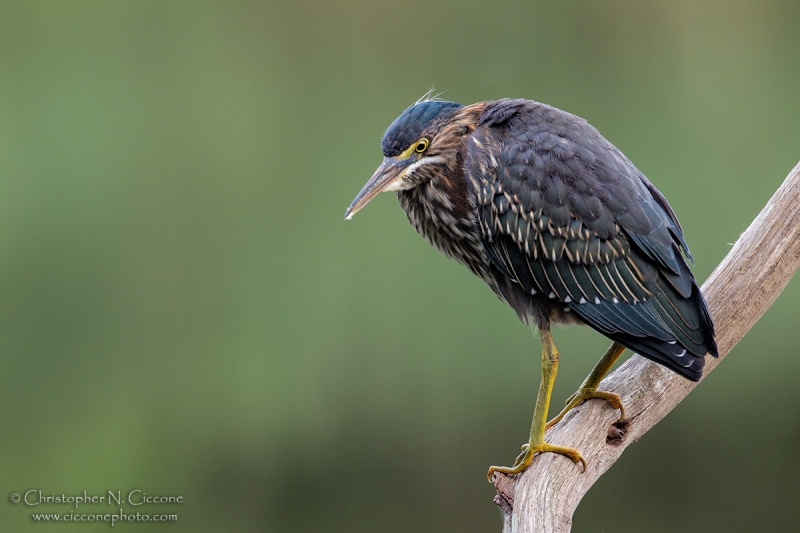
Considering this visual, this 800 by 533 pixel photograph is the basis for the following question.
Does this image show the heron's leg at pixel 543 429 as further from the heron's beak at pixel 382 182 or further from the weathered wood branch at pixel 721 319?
the heron's beak at pixel 382 182

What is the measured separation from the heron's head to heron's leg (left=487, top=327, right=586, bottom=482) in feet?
1.71

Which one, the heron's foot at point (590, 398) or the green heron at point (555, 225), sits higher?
the green heron at point (555, 225)

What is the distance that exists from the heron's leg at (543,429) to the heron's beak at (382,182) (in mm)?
550

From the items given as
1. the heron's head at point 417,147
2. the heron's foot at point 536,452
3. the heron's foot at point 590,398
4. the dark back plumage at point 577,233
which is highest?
the heron's head at point 417,147

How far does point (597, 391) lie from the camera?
2.04m

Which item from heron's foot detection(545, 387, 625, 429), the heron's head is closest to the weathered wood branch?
heron's foot detection(545, 387, 625, 429)

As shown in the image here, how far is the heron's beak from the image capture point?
79.4 inches

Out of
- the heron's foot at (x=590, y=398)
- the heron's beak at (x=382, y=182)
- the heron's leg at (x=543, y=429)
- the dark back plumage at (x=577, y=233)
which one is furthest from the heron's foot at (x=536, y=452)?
the heron's beak at (x=382, y=182)

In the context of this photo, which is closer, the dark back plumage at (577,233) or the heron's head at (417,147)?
the dark back plumage at (577,233)

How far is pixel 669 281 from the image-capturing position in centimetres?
195

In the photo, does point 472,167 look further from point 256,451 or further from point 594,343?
point 256,451

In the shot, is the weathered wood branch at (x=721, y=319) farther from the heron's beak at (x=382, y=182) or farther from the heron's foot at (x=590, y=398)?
the heron's beak at (x=382, y=182)

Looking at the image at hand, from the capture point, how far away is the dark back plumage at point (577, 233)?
1934 millimetres

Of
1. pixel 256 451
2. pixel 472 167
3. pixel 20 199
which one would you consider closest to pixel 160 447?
pixel 256 451
